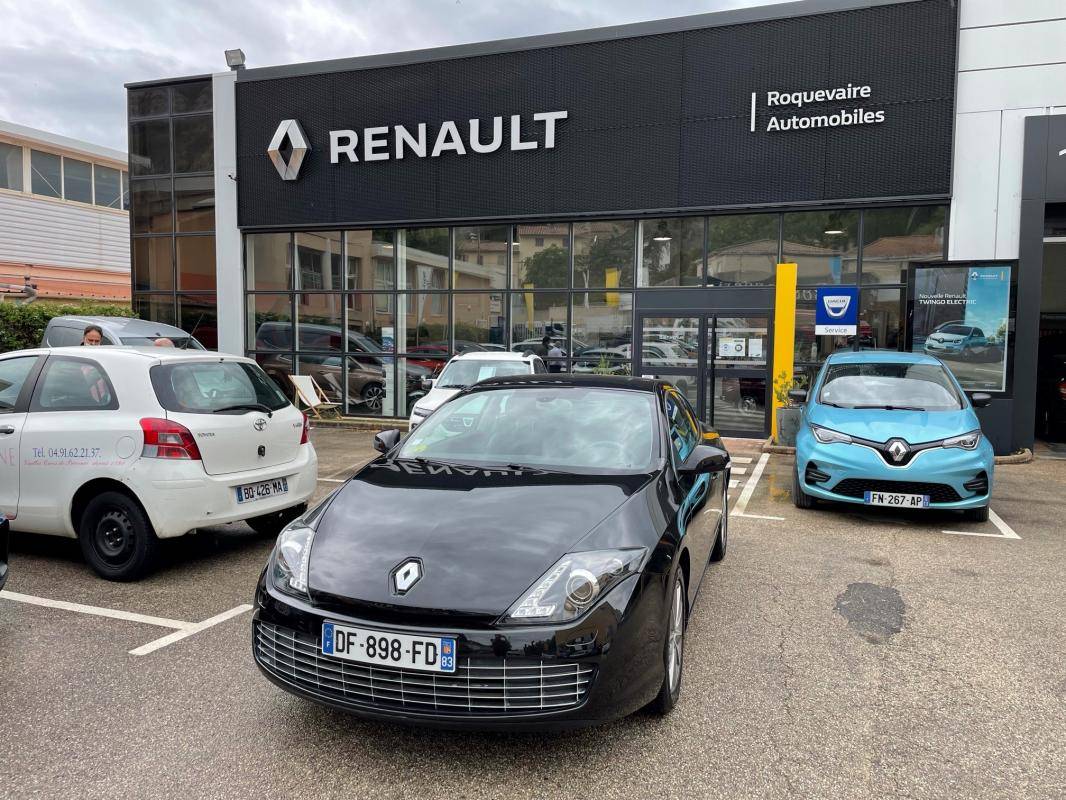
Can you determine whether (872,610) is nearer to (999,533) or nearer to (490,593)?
(999,533)

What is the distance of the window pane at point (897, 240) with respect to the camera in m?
11.9

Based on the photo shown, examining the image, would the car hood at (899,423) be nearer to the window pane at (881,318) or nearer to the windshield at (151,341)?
the window pane at (881,318)

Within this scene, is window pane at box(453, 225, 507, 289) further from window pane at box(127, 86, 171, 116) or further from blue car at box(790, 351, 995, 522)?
blue car at box(790, 351, 995, 522)

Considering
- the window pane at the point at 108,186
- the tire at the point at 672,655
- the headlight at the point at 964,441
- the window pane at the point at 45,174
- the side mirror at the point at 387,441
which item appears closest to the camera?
the tire at the point at 672,655

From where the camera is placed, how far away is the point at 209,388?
5312 mm

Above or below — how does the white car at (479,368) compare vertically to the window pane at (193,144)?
below

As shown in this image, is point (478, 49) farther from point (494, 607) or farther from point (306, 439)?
point (494, 607)

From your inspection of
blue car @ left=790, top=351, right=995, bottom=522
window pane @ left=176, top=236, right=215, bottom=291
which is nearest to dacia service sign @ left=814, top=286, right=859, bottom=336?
blue car @ left=790, top=351, right=995, bottom=522

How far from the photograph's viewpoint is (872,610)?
15.2 ft

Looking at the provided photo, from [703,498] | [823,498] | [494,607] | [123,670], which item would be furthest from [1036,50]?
[123,670]

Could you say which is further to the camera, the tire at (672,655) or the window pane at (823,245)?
the window pane at (823,245)

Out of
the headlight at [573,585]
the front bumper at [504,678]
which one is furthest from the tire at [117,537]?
the headlight at [573,585]

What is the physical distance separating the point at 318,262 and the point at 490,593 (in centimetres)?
1385

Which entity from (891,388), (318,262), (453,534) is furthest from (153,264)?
(453,534)
